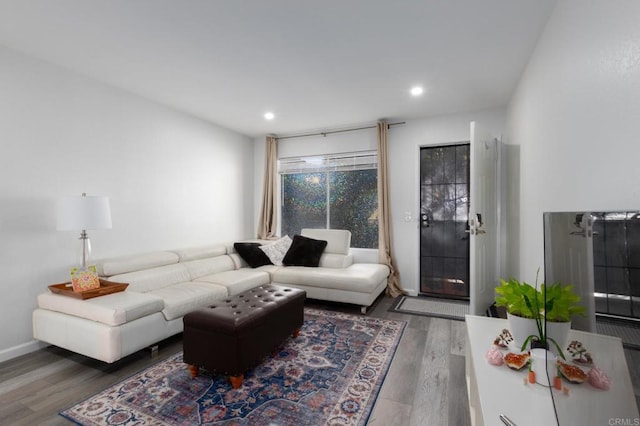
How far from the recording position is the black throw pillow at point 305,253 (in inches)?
167

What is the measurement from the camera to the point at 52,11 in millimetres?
2039

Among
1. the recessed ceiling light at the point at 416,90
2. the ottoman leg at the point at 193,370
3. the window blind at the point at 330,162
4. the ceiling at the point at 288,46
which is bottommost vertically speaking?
the ottoman leg at the point at 193,370

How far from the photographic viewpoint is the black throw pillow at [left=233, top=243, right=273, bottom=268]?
4371mm

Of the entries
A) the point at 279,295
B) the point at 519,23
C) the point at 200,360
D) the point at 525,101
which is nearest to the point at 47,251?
the point at 200,360

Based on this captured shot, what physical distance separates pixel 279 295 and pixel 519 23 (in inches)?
112

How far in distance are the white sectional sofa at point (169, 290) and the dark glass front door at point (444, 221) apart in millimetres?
854

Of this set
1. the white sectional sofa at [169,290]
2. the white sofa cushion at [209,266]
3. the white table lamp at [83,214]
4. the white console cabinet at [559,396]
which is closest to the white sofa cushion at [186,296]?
the white sectional sofa at [169,290]

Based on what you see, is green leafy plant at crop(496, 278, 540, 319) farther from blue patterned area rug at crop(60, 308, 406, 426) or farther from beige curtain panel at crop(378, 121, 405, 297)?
beige curtain panel at crop(378, 121, 405, 297)

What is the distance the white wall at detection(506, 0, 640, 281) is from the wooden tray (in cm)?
339

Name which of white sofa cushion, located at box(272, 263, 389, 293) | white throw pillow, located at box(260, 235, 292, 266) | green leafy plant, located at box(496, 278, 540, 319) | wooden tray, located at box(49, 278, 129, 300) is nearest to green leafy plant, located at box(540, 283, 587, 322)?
green leafy plant, located at box(496, 278, 540, 319)

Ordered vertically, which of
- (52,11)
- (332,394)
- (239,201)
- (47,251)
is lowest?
(332,394)

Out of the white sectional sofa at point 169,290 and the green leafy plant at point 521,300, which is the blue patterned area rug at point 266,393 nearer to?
the white sectional sofa at point 169,290

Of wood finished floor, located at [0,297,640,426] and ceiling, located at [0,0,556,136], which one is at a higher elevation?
ceiling, located at [0,0,556,136]

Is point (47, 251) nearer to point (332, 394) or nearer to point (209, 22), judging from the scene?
point (209, 22)
